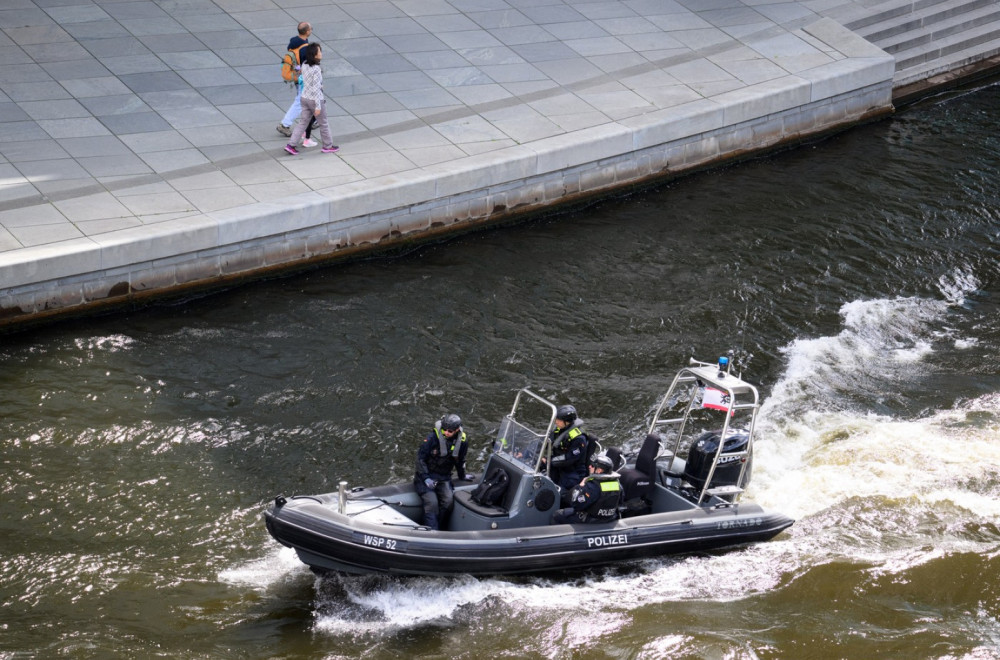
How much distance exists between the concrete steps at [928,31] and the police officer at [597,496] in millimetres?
12977

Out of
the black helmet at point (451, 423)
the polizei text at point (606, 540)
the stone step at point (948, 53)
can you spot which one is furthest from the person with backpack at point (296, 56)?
the stone step at point (948, 53)

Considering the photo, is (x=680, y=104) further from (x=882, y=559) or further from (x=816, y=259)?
(x=882, y=559)

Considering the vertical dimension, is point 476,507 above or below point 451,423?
below

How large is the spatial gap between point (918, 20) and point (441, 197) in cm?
1063

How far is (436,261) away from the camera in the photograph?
1552 cm

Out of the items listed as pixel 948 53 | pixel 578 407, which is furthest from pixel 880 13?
pixel 578 407

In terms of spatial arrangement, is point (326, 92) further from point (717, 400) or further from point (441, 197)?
point (717, 400)

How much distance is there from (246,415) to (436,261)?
410 cm

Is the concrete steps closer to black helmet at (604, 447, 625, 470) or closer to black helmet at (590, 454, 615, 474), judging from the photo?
black helmet at (604, 447, 625, 470)

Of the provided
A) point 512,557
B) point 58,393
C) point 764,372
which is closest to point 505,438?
point 512,557

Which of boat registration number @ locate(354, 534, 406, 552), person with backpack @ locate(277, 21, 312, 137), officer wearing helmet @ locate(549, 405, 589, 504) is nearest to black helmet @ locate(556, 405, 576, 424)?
officer wearing helmet @ locate(549, 405, 589, 504)

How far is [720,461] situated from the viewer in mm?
11164

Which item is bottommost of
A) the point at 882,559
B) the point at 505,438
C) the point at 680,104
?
the point at 882,559

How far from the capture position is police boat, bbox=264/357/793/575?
9828 millimetres
